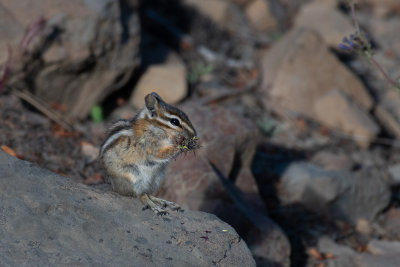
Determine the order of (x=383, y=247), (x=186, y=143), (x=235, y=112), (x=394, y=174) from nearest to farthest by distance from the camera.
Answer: (x=186, y=143)
(x=383, y=247)
(x=235, y=112)
(x=394, y=174)

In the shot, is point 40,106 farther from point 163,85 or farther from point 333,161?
point 333,161

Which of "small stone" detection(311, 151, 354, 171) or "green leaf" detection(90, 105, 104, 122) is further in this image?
"green leaf" detection(90, 105, 104, 122)

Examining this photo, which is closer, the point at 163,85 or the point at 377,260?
the point at 377,260

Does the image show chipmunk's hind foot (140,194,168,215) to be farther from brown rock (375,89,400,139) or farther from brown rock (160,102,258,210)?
brown rock (375,89,400,139)

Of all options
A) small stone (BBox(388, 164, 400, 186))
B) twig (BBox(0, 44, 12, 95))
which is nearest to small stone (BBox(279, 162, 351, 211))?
small stone (BBox(388, 164, 400, 186))

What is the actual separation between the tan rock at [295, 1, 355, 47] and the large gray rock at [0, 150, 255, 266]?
9.28m

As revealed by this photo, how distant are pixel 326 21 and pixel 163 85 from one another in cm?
560

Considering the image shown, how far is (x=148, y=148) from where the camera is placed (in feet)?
16.0

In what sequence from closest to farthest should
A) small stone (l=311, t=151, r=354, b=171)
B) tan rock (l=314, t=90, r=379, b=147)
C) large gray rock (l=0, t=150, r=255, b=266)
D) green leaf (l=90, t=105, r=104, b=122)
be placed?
large gray rock (l=0, t=150, r=255, b=266)
small stone (l=311, t=151, r=354, b=171)
green leaf (l=90, t=105, r=104, b=122)
tan rock (l=314, t=90, r=379, b=147)

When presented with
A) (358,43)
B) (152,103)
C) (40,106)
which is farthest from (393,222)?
(40,106)

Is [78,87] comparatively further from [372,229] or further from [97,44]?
[372,229]

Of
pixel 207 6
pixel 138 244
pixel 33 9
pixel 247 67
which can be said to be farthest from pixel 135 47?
pixel 138 244

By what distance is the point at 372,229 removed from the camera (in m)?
7.93

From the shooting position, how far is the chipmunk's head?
15.5ft
